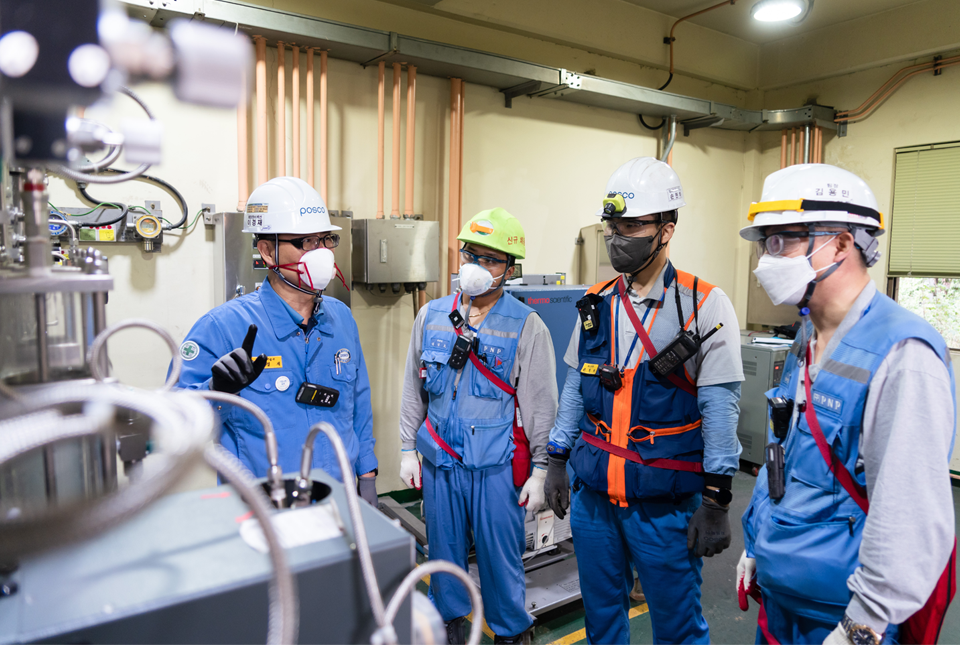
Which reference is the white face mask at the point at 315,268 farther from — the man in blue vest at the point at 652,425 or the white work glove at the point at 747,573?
the white work glove at the point at 747,573

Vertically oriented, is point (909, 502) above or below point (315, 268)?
below

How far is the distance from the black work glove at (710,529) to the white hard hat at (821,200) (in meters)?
0.80

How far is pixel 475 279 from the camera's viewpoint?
2.14 metres

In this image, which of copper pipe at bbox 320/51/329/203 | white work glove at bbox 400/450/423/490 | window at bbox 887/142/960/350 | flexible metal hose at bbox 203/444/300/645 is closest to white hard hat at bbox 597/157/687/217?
white work glove at bbox 400/450/423/490

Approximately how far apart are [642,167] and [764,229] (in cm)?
57

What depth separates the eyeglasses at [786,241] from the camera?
1.32 metres

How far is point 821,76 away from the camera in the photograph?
4.63 metres

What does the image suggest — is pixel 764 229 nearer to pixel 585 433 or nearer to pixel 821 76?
pixel 585 433

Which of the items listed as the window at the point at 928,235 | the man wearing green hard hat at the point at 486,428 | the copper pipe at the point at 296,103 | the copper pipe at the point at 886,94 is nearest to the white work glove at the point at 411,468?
the man wearing green hard hat at the point at 486,428

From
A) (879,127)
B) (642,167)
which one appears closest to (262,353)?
(642,167)

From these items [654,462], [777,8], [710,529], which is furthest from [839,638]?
[777,8]

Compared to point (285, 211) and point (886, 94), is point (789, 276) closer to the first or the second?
point (285, 211)

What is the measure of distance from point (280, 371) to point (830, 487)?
1.46 m

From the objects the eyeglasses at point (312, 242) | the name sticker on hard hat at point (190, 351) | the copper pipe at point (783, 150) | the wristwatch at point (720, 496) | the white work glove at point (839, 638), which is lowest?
the white work glove at point (839, 638)
